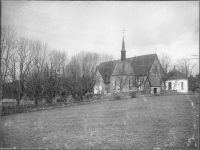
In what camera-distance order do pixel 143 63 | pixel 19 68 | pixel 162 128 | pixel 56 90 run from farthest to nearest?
pixel 143 63
pixel 56 90
pixel 19 68
pixel 162 128

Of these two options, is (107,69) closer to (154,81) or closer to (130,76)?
(130,76)

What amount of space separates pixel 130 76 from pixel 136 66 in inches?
136

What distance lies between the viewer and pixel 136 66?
43.6m

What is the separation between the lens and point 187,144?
603cm

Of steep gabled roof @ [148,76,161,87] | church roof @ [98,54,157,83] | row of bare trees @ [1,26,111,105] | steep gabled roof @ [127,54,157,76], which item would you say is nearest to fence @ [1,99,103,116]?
row of bare trees @ [1,26,111,105]

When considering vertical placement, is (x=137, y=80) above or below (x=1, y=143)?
above

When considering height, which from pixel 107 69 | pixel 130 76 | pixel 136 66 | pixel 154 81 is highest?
pixel 136 66

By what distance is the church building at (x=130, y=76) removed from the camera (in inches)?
1587

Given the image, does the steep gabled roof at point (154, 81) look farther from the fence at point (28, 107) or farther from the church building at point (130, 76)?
the fence at point (28, 107)

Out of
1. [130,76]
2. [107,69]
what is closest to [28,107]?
[107,69]

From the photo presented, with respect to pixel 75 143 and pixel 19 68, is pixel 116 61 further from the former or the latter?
pixel 75 143

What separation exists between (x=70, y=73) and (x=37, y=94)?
621cm

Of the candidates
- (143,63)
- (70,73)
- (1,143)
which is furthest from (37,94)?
(143,63)

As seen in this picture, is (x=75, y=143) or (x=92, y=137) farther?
(x=92, y=137)
